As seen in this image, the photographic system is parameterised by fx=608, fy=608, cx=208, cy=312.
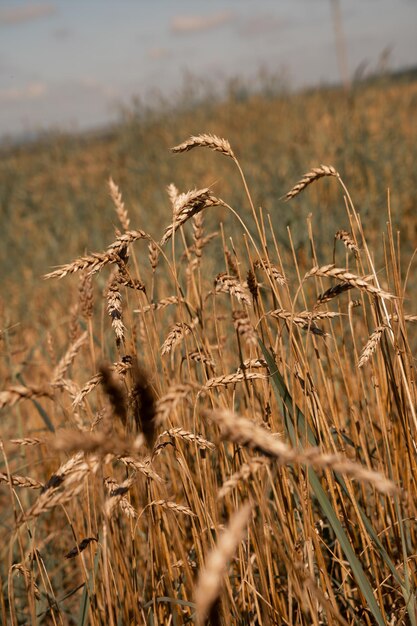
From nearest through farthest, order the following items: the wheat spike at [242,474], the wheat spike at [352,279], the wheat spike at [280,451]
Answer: the wheat spike at [280,451] → the wheat spike at [242,474] → the wheat spike at [352,279]

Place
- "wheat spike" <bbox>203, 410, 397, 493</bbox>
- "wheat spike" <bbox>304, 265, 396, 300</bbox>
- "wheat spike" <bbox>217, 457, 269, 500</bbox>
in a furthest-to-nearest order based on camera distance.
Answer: "wheat spike" <bbox>304, 265, 396, 300</bbox> → "wheat spike" <bbox>217, 457, 269, 500</bbox> → "wheat spike" <bbox>203, 410, 397, 493</bbox>

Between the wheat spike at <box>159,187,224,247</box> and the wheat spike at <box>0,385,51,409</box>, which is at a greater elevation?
the wheat spike at <box>159,187,224,247</box>

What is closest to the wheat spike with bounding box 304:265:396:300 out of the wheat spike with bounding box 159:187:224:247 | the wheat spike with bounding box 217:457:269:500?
the wheat spike with bounding box 159:187:224:247

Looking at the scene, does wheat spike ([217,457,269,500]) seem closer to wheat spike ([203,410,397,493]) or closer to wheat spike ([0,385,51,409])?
wheat spike ([203,410,397,493])

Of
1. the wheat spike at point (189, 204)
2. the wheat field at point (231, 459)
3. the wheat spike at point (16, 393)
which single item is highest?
the wheat spike at point (189, 204)

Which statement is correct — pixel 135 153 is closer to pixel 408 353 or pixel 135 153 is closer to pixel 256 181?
pixel 256 181

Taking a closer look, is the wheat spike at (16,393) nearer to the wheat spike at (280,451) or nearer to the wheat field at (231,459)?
the wheat field at (231,459)

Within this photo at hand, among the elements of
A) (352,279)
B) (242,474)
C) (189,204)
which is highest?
(189,204)

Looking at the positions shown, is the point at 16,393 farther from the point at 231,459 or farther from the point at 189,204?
the point at 231,459

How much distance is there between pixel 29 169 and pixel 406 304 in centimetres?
695

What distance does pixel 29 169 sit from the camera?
8.52 metres

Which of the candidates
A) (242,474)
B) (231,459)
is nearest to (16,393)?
(242,474)

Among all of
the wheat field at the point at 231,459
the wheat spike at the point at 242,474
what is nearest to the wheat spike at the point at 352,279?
the wheat field at the point at 231,459

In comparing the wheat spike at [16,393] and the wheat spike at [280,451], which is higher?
the wheat spike at [16,393]
